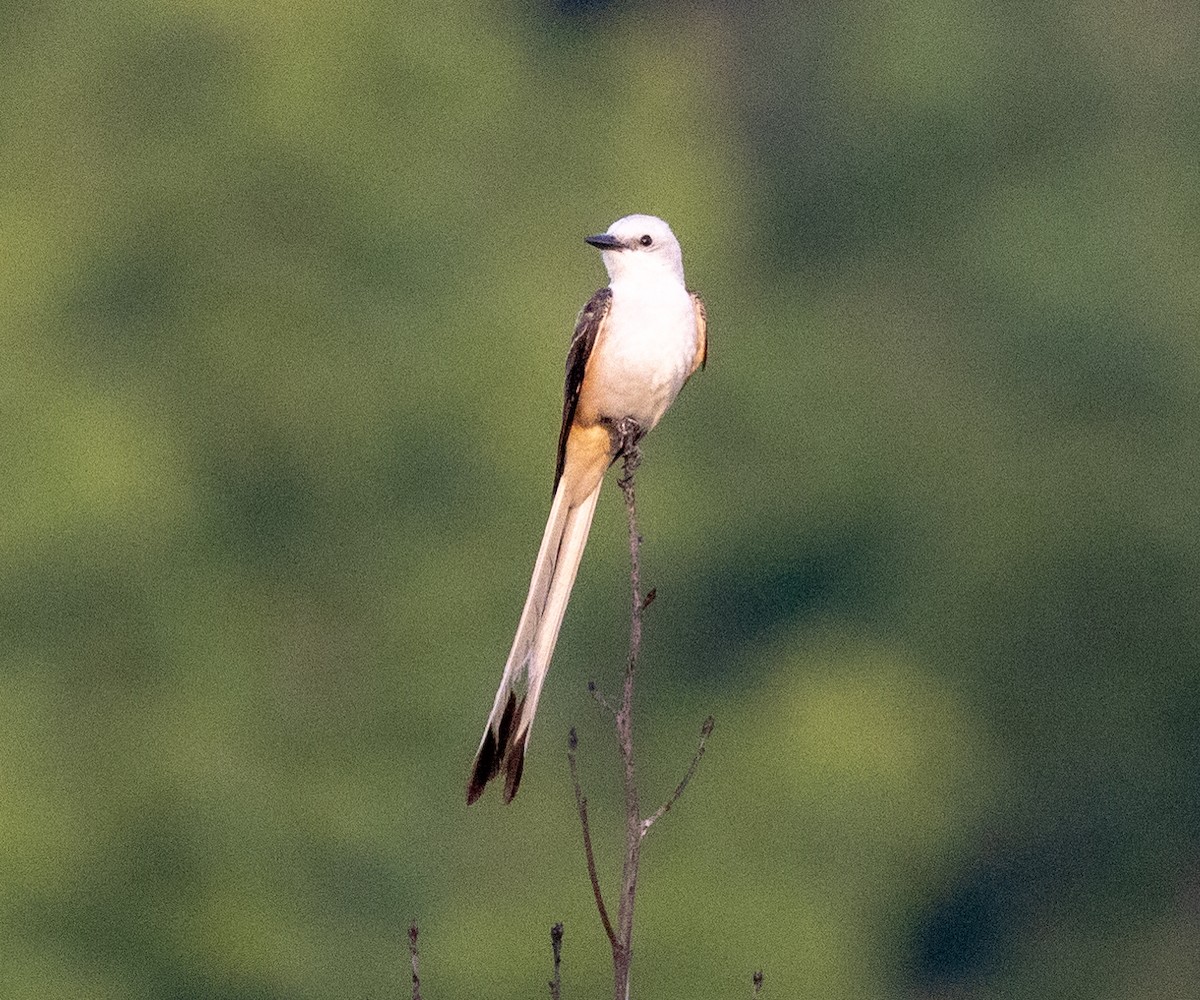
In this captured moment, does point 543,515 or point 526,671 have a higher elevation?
point 526,671

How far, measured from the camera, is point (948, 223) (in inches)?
795

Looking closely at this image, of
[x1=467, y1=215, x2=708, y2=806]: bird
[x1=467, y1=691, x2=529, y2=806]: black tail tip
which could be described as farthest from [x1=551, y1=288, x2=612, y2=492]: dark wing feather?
[x1=467, y1=691, x2=529, y2=806]: black tail tip

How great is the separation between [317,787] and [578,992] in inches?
90.0

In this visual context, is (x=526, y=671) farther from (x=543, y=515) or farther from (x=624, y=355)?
(x=543, y=515)

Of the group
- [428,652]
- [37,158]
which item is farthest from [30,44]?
[428,652]

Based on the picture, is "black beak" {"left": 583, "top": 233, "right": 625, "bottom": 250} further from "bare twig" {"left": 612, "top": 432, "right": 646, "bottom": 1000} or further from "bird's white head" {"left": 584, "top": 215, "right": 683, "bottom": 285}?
"bare twig" {"left": 612, "top": 432, "right": 646, "bottom": 1000}

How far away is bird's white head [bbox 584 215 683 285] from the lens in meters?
4.90

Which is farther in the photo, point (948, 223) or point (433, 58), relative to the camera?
point (948, 223)

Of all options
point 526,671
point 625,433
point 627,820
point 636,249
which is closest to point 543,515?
point 636,249

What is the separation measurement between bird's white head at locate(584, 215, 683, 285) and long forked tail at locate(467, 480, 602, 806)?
783 mm

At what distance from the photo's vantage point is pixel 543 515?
12641 mm

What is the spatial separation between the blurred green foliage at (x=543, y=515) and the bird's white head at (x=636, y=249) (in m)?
5.30

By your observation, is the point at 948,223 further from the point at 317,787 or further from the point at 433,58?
the point at 317,787

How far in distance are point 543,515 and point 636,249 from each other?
7.76 meters
